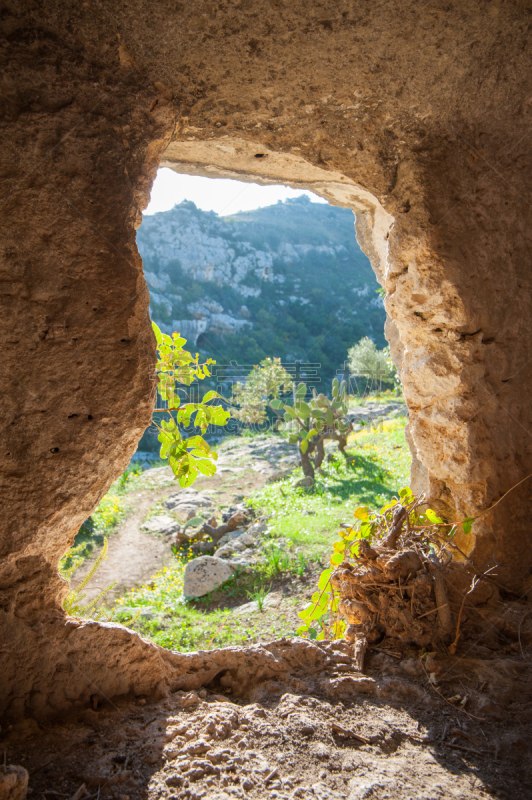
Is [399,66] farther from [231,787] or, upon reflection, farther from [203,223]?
[203,223]

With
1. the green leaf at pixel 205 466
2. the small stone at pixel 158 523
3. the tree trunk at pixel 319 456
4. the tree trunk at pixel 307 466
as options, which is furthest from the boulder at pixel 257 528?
the green leaf at pixel 205 466

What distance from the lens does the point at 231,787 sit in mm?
1172

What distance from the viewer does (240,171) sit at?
2447 millimetres

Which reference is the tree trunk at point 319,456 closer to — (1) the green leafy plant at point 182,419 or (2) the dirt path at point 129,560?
(2) the dirt path at point 129,560

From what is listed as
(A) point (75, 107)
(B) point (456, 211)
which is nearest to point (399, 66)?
(B) point (456, 211)

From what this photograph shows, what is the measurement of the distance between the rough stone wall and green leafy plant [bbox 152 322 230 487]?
0.37 metres

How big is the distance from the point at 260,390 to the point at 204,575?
9955 mm

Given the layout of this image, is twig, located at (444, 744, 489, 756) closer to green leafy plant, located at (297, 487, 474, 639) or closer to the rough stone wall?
green leafy plant, located at (297, 487, 474, 639)

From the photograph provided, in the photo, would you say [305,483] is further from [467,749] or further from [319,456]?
[467,749]

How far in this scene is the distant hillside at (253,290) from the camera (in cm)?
3700

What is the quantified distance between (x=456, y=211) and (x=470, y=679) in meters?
1.91

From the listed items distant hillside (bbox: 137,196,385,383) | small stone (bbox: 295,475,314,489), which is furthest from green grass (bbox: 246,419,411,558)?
distant hillside (bbox: 137,196,385,383)

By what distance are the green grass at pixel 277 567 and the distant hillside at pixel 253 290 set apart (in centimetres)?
2433

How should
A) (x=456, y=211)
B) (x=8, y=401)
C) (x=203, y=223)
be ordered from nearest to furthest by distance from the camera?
(x=8, y=401)
(x=456, y=211)
(x=203, y=223)
